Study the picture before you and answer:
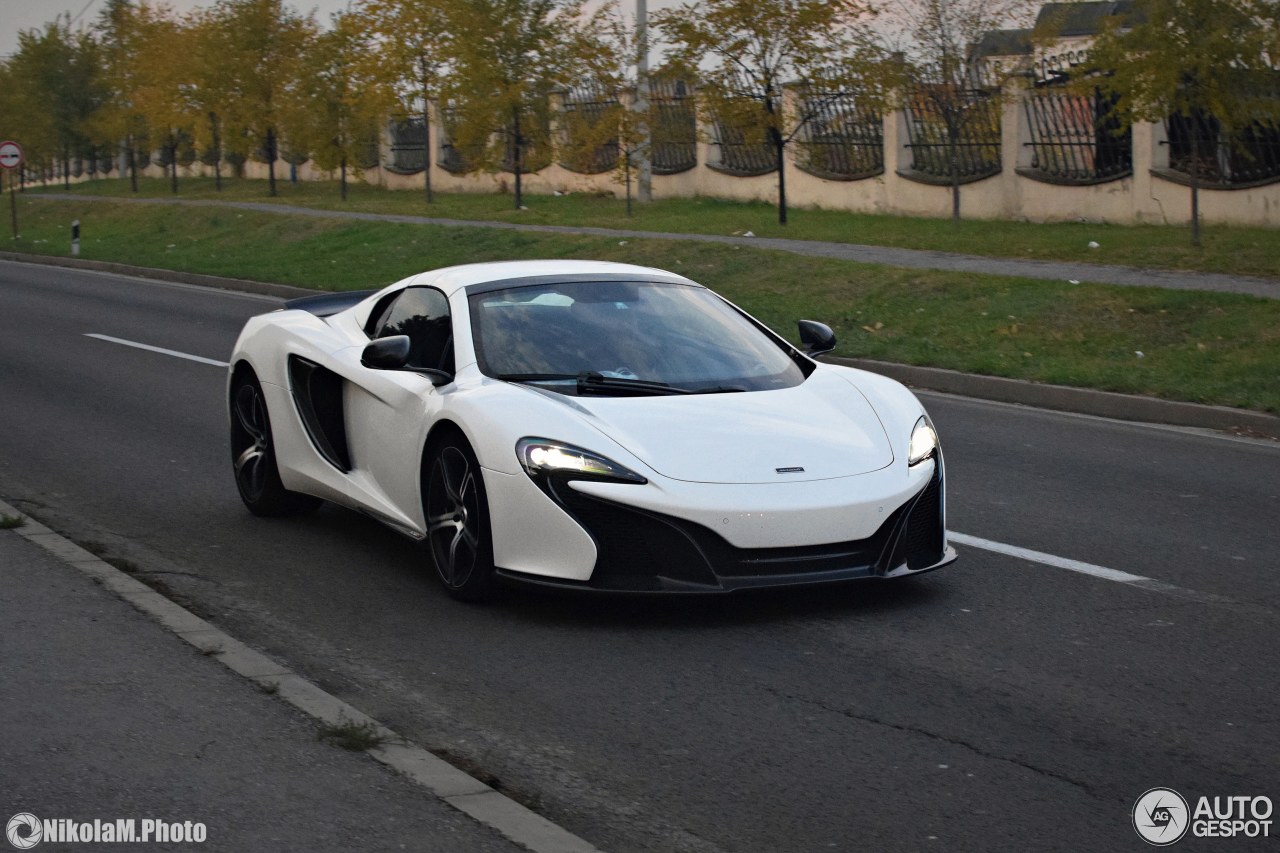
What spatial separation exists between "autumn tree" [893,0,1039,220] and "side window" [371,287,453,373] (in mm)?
21399

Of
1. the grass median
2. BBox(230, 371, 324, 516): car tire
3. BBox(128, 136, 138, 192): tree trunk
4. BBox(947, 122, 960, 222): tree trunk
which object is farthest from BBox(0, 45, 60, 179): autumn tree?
BBox(230, 371, 324, 516): car tire

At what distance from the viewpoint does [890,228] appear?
26109mm

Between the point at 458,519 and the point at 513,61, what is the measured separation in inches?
1129

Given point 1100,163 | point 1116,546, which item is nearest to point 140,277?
point 1100,163

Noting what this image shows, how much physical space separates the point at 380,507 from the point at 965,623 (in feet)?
8.67

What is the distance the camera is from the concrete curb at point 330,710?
4184mm

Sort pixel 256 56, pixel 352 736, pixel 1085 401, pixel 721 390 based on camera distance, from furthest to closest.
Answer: pixel 256 56 → pixel 1085 401 → pixel 721 390 → pixel 352 736

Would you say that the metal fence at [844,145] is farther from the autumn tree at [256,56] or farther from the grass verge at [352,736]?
A: the grass verge at [352,736]

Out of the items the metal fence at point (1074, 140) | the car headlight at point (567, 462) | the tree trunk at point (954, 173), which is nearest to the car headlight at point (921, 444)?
the car headlight at point (567, 462)

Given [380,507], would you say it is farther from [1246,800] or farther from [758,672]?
[1246,800]

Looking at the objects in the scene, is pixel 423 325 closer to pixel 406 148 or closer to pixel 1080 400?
pixel 1080 400

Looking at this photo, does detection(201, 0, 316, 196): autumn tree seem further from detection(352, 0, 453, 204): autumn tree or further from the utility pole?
the utility pole

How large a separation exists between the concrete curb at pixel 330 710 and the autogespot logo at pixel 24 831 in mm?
927

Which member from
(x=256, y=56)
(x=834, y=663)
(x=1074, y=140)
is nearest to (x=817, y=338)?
(x=834, y=663)
